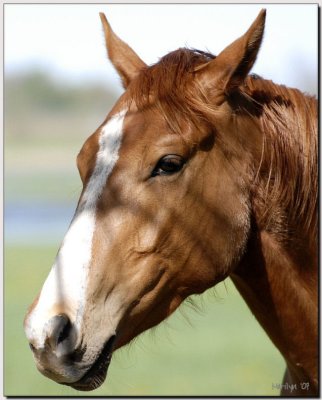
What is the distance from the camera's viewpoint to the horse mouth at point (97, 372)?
2.88 metres

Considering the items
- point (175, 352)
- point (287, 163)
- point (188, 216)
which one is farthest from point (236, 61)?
point (175, 352)

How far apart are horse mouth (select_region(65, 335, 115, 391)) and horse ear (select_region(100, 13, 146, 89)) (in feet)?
4.69

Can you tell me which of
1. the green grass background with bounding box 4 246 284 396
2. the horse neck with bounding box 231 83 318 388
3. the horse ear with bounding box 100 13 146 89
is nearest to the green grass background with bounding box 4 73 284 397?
the green grass background with bounding box 4 246 284 396

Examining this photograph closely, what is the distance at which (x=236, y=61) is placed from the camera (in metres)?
3.10

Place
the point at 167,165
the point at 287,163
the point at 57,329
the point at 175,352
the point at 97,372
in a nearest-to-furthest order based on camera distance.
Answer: the point at 57,329
the point at 97,372
the point at 167,165
the point at 287,163
the point at 175,352

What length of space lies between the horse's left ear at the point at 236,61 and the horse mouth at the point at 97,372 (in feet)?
4.12

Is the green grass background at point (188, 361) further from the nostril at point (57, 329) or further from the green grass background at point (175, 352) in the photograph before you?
the nostril at point (57, 329)

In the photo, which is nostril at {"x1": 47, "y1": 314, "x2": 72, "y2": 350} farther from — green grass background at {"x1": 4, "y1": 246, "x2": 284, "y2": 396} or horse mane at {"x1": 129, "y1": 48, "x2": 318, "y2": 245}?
green grass background at {"x1": 4, "y1": 246, "x2": 284, "y2": 396}

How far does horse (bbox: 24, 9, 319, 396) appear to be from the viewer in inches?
111

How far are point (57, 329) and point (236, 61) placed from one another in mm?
1413

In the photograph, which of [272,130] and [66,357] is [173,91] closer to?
[272,130]

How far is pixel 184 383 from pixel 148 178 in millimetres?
4897

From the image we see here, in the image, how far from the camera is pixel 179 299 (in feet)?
10.5

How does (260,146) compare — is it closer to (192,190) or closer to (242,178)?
(242,178)
